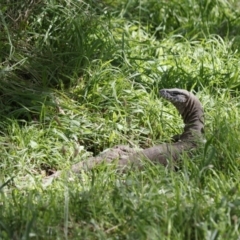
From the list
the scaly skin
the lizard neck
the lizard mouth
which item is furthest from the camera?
the lizard mouth

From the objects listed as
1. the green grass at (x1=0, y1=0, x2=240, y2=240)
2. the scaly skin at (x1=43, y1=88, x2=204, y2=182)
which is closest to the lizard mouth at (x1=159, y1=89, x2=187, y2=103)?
the scaly skin at (x1=43, y1=88, x2=204, y2=182)

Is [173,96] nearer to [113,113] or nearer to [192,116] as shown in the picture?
[192,116]

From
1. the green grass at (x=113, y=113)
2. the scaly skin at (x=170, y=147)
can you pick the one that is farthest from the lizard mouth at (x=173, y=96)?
the green grass at (x=113, y=113)

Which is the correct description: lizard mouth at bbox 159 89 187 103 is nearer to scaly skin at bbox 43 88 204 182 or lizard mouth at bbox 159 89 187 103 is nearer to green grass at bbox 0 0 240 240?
scaly skin at bbox 43 88 204 182

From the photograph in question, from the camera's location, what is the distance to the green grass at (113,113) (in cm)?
417

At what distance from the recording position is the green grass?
4.17 meters

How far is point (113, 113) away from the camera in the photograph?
5.89 m

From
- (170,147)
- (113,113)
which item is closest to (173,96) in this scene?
(113,113)

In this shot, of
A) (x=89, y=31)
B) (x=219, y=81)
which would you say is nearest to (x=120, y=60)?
(x=89, y=31)

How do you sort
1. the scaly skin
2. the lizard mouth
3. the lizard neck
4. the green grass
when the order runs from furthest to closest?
the lizard mouth, the lizard neck, the scaly skin, the green grass

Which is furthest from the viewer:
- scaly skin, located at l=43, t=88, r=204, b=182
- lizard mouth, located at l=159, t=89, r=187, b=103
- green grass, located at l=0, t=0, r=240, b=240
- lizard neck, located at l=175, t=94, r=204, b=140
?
lizard mouth, located at l=159, t=89, r=187, b=103

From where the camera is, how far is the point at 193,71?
6.39m

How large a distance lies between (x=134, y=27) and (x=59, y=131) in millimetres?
1727

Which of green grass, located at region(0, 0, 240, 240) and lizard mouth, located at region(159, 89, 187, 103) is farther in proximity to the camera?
lizard mouth, located at region(159, 89, 187, 103)
